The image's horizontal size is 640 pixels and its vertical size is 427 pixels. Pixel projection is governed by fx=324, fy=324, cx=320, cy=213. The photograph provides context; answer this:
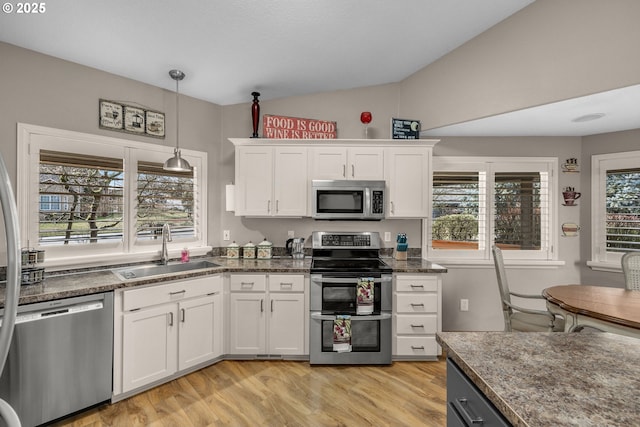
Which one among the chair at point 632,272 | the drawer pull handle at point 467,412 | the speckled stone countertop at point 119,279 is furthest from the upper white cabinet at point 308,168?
the drawer pull handle at point 467,412

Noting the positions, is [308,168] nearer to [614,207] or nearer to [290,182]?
[290,182]

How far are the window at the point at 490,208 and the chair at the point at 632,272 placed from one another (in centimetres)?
73

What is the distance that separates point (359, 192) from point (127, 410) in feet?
8.33

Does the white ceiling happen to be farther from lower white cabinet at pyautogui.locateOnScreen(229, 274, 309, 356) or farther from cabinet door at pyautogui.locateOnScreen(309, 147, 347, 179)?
lower white cabinet at pyautogui.locateOnScreen(229, 274, 309, 356)

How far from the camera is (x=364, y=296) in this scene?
2.86 m

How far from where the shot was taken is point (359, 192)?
3242mm

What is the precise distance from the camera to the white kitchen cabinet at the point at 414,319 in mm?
2951

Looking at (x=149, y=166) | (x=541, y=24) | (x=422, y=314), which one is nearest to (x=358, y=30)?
(x=541, y=24)

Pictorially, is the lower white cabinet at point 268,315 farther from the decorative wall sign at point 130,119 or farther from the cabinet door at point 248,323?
the decorative wall sign at point 130,119

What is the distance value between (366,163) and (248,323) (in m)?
1.91

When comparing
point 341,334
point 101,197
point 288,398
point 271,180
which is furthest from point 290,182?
point 288,398

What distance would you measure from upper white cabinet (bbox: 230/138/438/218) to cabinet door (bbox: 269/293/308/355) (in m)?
0.87

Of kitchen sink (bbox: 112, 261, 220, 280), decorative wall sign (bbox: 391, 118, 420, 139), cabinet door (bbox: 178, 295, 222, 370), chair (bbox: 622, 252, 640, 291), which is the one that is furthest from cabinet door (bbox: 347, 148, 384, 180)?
chair (bbox: 622, 252, 640, 291)

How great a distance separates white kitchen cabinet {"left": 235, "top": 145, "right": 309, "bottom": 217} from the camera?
328 cm
